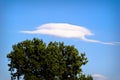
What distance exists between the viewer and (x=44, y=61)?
60.8 metres

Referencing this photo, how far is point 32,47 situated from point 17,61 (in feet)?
13.7

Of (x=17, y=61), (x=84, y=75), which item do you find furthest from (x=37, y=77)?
(x=84, y=75)

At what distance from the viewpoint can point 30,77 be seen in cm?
5966

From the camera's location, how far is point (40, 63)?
61.1 meters

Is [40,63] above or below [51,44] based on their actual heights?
below

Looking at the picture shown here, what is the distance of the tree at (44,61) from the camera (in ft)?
199

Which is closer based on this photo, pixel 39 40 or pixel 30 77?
pixel 30 77

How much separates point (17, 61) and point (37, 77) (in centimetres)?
530

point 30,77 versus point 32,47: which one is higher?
point 32,47

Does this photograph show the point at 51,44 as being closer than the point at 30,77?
No

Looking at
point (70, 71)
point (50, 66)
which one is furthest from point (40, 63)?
point (70, 71)

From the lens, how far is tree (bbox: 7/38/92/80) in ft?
199

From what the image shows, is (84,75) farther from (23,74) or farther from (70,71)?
(23,74)

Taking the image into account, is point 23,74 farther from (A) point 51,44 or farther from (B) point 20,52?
(A) point 51,44
